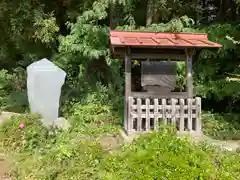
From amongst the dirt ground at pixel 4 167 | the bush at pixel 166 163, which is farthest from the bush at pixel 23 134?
the bush at pixel 166 163

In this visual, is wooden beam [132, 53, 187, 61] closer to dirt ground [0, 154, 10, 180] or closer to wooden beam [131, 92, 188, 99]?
wooden beam [131, 92, 188, 99]

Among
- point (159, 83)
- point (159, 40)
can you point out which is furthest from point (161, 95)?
point (159, 40)

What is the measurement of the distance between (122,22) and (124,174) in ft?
20.7

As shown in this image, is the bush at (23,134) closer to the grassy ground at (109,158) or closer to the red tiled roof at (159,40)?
the grassy ground at (109,158)

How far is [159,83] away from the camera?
6.48 m

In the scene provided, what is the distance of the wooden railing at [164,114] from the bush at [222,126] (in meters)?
0.82

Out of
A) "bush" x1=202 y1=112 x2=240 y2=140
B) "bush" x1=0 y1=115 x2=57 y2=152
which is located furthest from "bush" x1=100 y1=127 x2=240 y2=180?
"bush" x1=0 y1=115 x2=57 y2=152

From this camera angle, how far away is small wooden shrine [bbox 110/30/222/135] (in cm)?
604

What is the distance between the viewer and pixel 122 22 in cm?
966

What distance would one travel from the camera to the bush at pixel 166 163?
418 cm

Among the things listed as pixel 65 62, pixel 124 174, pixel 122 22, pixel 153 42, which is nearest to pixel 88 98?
pixel 65 62

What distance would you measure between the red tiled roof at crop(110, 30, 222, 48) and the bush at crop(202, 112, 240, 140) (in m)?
1.98

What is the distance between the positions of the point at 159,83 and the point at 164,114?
2.41 ft

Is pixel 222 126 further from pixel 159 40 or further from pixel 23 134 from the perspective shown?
pixel 23 134
